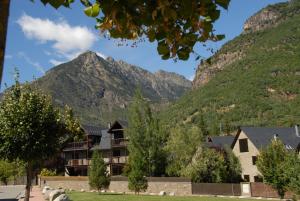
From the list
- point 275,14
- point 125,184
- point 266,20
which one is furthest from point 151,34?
point 275,14

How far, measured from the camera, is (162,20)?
3.20 metres

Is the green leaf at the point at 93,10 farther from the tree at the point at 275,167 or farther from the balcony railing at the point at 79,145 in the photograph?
the balcony railing at the point at 79,145

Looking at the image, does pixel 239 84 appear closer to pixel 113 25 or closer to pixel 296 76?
pixel 296 76

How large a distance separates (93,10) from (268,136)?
177ft

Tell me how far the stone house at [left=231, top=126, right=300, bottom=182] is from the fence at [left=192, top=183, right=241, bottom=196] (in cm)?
973

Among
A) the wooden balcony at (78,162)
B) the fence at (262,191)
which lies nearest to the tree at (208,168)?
the fence at (262,191)

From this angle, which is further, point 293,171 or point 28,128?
point 293,171

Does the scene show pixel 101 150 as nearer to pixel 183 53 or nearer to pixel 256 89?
pixel 256 89

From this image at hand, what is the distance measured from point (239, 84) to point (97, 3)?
13203cm

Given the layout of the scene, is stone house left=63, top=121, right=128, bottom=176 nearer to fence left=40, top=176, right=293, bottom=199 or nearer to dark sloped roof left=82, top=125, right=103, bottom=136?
dark sloped roof left=82, top=125, right=103, bottom=136

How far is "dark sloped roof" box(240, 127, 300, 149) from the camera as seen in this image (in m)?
52.1

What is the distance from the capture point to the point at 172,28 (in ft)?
11.0

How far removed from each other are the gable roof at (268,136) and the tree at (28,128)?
3304 cm

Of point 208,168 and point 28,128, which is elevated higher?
point 28,128
